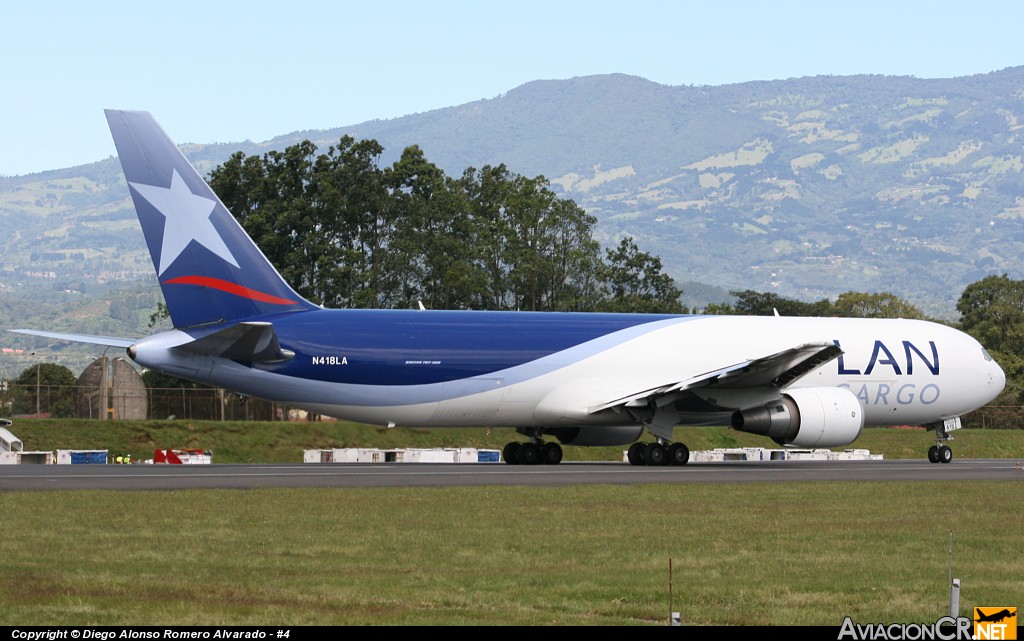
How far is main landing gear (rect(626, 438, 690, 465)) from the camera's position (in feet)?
113

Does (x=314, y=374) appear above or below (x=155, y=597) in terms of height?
Result: above

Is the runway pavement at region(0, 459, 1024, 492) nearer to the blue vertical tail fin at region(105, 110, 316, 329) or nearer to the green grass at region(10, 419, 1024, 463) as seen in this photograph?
the blue vertical tail fin at region(105, 110, 316, 329)

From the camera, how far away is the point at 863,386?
123 feet

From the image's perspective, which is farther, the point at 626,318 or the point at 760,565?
the point at 626,318

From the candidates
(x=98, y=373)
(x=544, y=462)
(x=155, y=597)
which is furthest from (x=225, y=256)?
(x=98, y=373)

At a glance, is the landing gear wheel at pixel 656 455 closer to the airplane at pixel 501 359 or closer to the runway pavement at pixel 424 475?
the airplane at pixel 501 359

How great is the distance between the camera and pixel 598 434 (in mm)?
36531

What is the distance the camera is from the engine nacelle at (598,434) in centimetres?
3647

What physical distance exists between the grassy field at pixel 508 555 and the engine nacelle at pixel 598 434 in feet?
36.8

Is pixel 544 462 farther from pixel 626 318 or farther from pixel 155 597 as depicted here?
pixel 155 597

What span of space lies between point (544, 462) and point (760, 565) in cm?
2243

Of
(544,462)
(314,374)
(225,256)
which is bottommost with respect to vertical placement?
(544,462)

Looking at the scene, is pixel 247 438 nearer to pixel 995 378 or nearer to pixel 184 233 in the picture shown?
pixel 184 233

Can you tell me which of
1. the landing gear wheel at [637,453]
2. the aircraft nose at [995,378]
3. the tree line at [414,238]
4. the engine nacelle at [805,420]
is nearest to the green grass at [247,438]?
the aircraft nose at [995,378]
